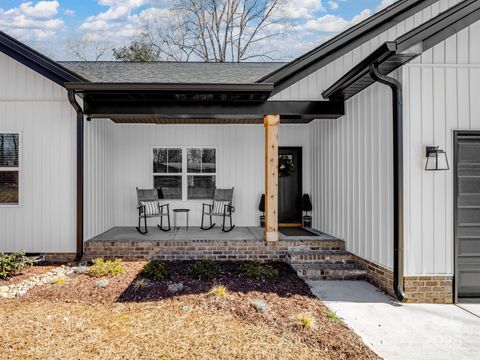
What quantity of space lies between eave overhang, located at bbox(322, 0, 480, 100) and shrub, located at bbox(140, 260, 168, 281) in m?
3.75

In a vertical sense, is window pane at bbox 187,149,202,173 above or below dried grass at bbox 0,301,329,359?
above

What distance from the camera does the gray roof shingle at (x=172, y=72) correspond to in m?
6.11

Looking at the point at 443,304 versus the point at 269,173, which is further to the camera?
the point at 269,173

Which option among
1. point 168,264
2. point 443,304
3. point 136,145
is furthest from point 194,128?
point 443,304

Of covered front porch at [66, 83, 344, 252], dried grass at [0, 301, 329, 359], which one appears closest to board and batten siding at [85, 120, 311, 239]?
covered front porch at [66, 83, 344, 252]

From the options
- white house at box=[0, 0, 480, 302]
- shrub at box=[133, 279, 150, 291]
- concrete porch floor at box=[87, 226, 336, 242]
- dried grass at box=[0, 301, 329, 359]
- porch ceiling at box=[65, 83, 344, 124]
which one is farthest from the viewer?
concrete porch floor at box=[87, 226, 336, 242]

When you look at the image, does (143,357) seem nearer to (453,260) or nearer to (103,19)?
(453,260)

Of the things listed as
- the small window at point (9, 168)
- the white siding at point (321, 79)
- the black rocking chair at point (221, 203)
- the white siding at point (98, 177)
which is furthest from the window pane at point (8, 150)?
the white siding at point (321, 79)

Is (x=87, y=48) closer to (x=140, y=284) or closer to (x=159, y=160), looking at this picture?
(x=159, y=160)

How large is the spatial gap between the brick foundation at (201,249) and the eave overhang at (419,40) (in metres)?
2.84

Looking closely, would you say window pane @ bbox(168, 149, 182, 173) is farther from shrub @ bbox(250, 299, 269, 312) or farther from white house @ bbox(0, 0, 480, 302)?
shrub @ bbox(250, 299, 269, 312)

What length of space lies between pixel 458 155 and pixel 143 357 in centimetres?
409

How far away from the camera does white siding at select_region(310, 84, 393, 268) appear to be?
439cm

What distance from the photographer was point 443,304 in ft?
13.3
